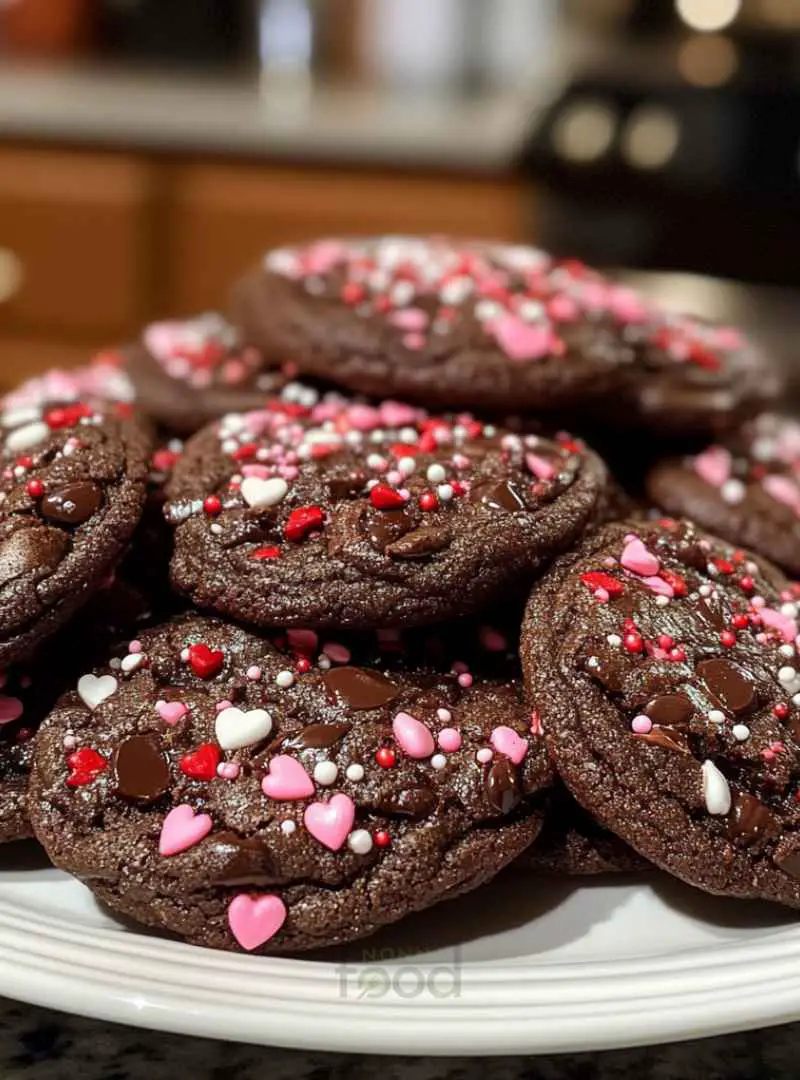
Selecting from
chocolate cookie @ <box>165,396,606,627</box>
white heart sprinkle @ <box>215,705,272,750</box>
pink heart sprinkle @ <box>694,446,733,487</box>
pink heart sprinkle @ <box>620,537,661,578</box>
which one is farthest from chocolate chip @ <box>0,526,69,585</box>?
pink heart sprinkle @ <box>694,446,733,487</box>

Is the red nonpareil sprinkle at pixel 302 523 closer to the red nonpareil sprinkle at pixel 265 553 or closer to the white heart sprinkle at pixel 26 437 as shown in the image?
the red nonpareil sprinkle at pixel 265 553

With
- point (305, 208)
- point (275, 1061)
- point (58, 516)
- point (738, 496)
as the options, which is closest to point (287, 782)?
point (275, 1061)

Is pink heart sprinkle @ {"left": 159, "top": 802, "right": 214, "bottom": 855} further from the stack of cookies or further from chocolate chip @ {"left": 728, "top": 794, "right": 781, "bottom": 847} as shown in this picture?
chocolate chip @ {"left": 728, "top": 794, "right": 781, "bottom": 847}

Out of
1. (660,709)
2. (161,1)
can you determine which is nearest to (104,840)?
(660,709)

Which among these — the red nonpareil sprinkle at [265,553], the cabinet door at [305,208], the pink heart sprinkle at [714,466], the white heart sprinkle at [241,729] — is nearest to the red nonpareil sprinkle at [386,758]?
the white heart sprinkle at [241,729]

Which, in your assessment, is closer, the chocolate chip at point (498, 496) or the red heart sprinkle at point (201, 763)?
→ the red heart sprinkle at point (201, 763)

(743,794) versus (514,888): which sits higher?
(743,794)

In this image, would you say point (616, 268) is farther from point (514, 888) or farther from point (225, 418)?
point (514, 888)
